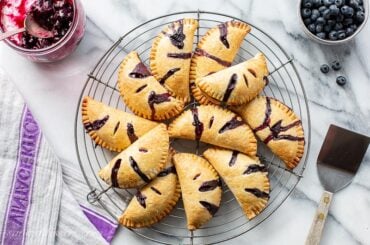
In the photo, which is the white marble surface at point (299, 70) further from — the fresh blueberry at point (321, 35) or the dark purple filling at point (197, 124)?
the dark purple filling at point (197, 124)

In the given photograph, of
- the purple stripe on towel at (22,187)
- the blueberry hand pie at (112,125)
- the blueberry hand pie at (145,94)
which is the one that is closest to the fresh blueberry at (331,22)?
the blueberry hand pie at (145,94)

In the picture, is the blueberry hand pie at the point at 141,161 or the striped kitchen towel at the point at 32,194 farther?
the striped kitchen towel at the point at 32,194

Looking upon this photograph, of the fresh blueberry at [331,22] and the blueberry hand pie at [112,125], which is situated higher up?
the fresh blueberry at [331,22]

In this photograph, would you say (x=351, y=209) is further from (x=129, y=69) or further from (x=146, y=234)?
Result: (x=129, y=69)

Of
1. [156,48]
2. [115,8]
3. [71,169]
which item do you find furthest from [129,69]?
[71,169]

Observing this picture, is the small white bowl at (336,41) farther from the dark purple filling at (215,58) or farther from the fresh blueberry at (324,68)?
the dark purple filling at (215,58)

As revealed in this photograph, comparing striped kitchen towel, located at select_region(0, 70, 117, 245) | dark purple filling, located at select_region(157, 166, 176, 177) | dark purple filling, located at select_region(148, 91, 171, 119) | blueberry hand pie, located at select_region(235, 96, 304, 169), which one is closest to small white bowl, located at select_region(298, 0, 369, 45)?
blueberry hand pie, located at select_region(235, 96, 304, 169)

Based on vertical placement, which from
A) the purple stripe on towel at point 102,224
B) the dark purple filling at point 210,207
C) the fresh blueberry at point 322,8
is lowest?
the purple stripe on towel at point 102,224
